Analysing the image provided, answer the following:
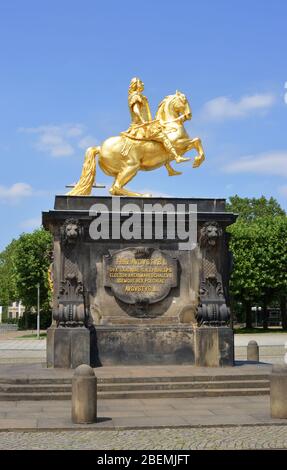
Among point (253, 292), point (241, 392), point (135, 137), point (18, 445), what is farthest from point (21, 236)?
point (18, 445)

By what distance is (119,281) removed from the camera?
17.1 meters

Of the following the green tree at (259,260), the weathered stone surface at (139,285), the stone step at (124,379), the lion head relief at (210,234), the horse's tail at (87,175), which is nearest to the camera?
the stone step at (124,379)

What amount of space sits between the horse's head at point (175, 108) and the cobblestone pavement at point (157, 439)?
999 centimetres

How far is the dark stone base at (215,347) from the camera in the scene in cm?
1662

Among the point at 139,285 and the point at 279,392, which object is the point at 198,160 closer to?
the point at 139,285

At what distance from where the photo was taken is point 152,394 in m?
14.1

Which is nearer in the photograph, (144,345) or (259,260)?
(144,345)

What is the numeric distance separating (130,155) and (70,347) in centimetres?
541

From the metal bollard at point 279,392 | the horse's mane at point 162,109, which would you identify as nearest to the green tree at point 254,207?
the horse's mane at point 162,109

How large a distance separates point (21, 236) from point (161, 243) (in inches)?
1780

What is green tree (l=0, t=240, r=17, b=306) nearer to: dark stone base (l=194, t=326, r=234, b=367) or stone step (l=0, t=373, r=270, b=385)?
dark stone base (l=194, t=326, r=234, b=367)

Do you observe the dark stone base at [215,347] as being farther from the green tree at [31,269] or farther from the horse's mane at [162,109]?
the green tree at [31,269]

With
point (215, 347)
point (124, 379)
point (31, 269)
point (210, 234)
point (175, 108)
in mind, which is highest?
point (175, 108)

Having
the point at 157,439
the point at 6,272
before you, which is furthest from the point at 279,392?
the point at 6,272
